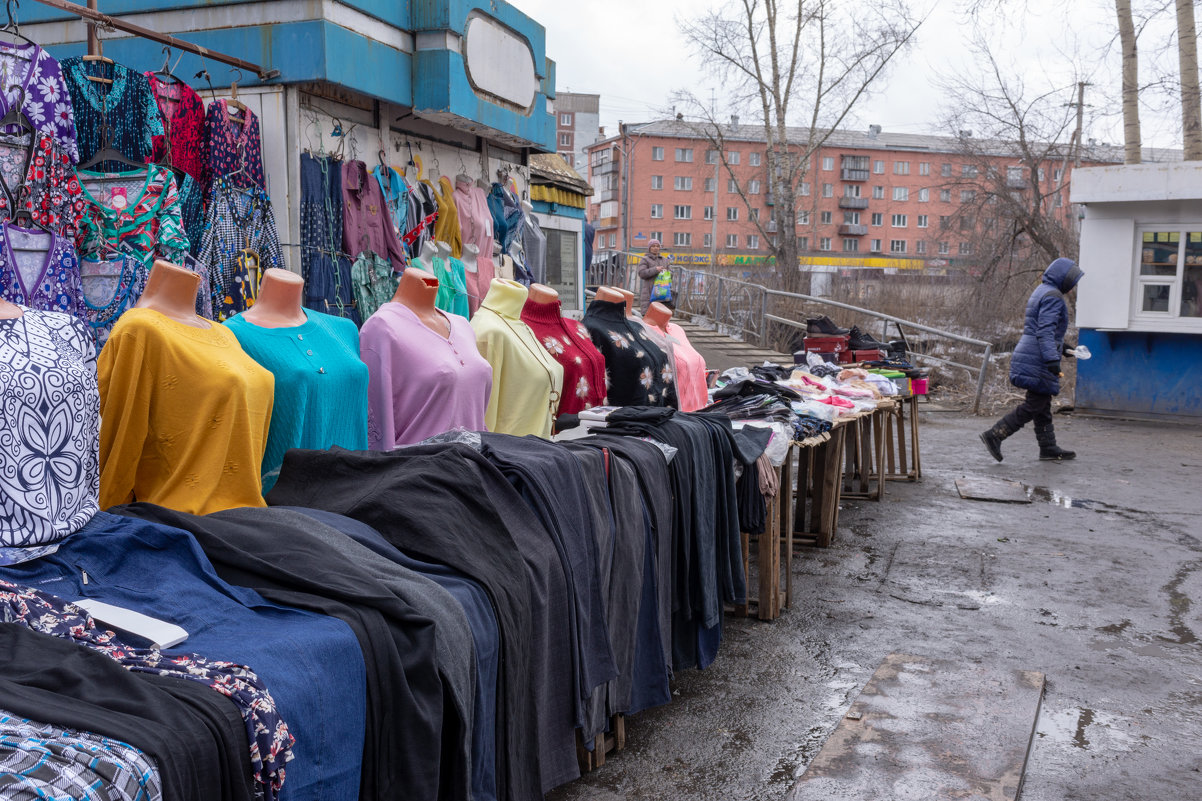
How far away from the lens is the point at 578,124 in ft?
205

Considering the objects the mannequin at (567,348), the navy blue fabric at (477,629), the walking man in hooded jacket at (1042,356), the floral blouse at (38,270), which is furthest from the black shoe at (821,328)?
the navy blue fabric at (477,629)

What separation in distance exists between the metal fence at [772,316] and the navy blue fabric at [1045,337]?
523cm

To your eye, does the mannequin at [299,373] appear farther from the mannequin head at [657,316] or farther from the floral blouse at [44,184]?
the mannequin head at [657,316]

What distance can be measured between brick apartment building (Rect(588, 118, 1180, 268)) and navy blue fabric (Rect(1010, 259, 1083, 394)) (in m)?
37.9

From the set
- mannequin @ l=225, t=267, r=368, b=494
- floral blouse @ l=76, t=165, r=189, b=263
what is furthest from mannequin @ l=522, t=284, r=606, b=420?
floral blouse @ l=76, t=165, r=189, b=263

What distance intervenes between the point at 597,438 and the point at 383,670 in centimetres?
179

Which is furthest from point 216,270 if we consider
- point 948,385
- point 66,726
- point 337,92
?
point 948,385

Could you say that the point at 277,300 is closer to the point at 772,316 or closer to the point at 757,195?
the point at 772,316

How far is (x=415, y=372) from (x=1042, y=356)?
7.34m

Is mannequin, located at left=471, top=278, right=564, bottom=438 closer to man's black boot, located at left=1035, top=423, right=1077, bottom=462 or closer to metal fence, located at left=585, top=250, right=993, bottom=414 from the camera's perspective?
man's black boot, located at left=1035, top=423, right=1077, bottom=462

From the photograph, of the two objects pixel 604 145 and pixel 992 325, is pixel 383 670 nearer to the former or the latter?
pixel 992 325

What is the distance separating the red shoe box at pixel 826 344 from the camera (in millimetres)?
9953

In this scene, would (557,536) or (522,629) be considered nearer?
(522,629)

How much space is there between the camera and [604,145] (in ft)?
189
